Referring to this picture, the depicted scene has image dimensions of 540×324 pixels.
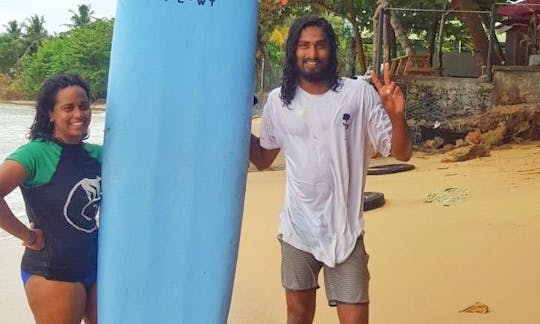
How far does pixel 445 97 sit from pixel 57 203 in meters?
8.89

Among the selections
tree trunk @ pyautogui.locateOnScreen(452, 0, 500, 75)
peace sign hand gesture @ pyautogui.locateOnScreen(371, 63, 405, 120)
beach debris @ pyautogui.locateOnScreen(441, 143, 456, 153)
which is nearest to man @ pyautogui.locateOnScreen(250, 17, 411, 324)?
peace sign hand gesture @ pyautogui.locateOnScreen(371, 63, 405, 120)

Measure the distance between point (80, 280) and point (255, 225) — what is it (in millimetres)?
4460

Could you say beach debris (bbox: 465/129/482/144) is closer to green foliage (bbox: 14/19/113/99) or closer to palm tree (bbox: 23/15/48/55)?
green foliage (bbox: 14/19/113/99)

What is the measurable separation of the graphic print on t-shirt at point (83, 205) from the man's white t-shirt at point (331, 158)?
25.8 inches

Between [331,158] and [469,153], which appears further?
[469,153]

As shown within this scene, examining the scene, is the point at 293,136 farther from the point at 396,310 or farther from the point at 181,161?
the point at 396,310

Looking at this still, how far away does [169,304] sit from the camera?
259cm

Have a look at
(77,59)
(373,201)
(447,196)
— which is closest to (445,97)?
(447,196)

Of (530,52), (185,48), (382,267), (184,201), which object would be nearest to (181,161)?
(184,201)

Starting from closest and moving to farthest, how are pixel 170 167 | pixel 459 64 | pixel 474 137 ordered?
pixel 170 167 < pixel 474 137 < pixel 459 64

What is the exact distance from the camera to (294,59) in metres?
2.50

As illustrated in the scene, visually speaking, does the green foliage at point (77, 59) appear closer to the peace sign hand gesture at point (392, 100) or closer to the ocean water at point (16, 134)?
the ocean water at point (16, 134)

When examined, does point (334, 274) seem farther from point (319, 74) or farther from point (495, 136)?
point (495, 136)

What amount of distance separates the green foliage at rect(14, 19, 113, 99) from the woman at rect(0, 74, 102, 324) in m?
34.0
